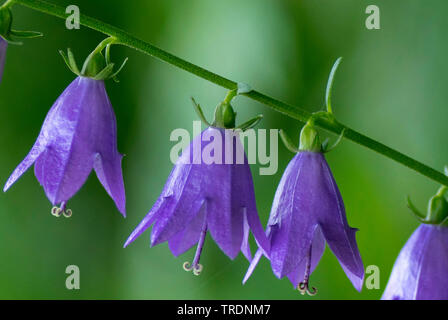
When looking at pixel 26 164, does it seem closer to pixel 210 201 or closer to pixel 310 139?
pixel 210 201

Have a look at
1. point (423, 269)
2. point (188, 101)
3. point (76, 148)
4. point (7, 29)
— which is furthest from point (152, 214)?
point (188, 101)

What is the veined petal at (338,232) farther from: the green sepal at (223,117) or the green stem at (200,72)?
the green sepal at (223,117)

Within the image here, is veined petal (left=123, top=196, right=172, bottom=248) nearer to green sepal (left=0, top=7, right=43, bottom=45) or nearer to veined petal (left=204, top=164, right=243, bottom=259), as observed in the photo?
veined petal (left=204, top=164, right=243, bottom=259)

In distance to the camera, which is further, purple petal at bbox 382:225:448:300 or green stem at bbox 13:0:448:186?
purple petal at bbox 382:225:448:300

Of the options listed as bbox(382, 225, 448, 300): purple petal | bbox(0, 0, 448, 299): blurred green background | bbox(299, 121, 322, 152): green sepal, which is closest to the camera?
bbox(299, 121, 322, 152): green sepal

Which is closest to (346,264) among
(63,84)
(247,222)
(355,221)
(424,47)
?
(247,222)

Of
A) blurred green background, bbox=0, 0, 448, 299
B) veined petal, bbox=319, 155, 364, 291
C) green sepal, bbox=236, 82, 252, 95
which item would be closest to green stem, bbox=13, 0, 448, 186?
green sepal, bbox=236, 82, 252, 95

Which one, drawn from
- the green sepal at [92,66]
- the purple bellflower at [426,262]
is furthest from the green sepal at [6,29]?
the purple bellflower at [426,262]

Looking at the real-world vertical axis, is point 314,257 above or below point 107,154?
below
